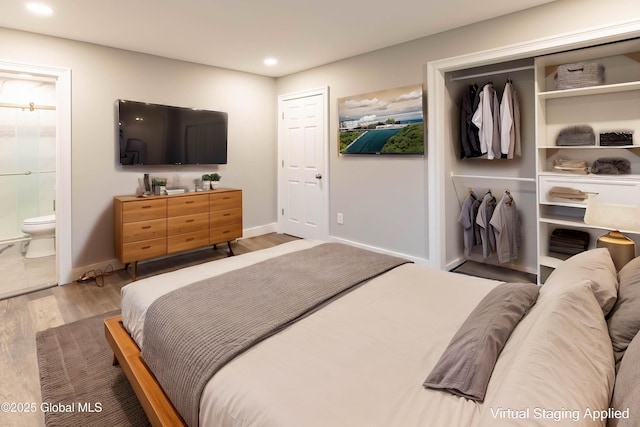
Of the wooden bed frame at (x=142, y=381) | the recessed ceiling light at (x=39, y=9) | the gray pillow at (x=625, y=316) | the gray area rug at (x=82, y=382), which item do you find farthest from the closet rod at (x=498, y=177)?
the recessed ceiling light at (x=39, y=9)

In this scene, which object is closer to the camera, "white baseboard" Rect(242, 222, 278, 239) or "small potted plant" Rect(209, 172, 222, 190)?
"small potted plant" Rect(209, 172, 222, 190)

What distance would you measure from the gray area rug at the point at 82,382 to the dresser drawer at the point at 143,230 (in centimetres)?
112

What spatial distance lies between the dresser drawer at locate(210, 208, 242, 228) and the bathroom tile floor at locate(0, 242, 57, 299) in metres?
1.68

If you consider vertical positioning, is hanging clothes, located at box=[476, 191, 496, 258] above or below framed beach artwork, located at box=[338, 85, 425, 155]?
below

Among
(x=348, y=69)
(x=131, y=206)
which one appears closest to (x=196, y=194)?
(x=131, y=206)

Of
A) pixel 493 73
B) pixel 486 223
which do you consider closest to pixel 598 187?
pixel 486 223

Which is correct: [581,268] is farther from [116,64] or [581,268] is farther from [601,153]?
[116,64]

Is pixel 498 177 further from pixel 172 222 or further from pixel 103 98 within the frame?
pixel 103 98

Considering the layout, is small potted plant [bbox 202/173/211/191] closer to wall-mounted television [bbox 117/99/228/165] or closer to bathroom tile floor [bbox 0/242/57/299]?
wall-mounted television [bbox 117/99/228/165]

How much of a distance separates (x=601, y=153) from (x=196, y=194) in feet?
13.3

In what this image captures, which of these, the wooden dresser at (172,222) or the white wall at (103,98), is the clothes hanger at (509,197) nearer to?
the wooden dresser at (172,222)

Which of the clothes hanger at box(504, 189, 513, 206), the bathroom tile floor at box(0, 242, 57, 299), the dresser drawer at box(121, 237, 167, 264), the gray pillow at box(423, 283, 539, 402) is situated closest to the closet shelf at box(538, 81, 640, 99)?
the clothes hanger at box(504, 189, 513, 206)

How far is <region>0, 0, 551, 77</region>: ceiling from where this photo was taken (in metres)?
2.73

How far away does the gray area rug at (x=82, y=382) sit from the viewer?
5.45ft
